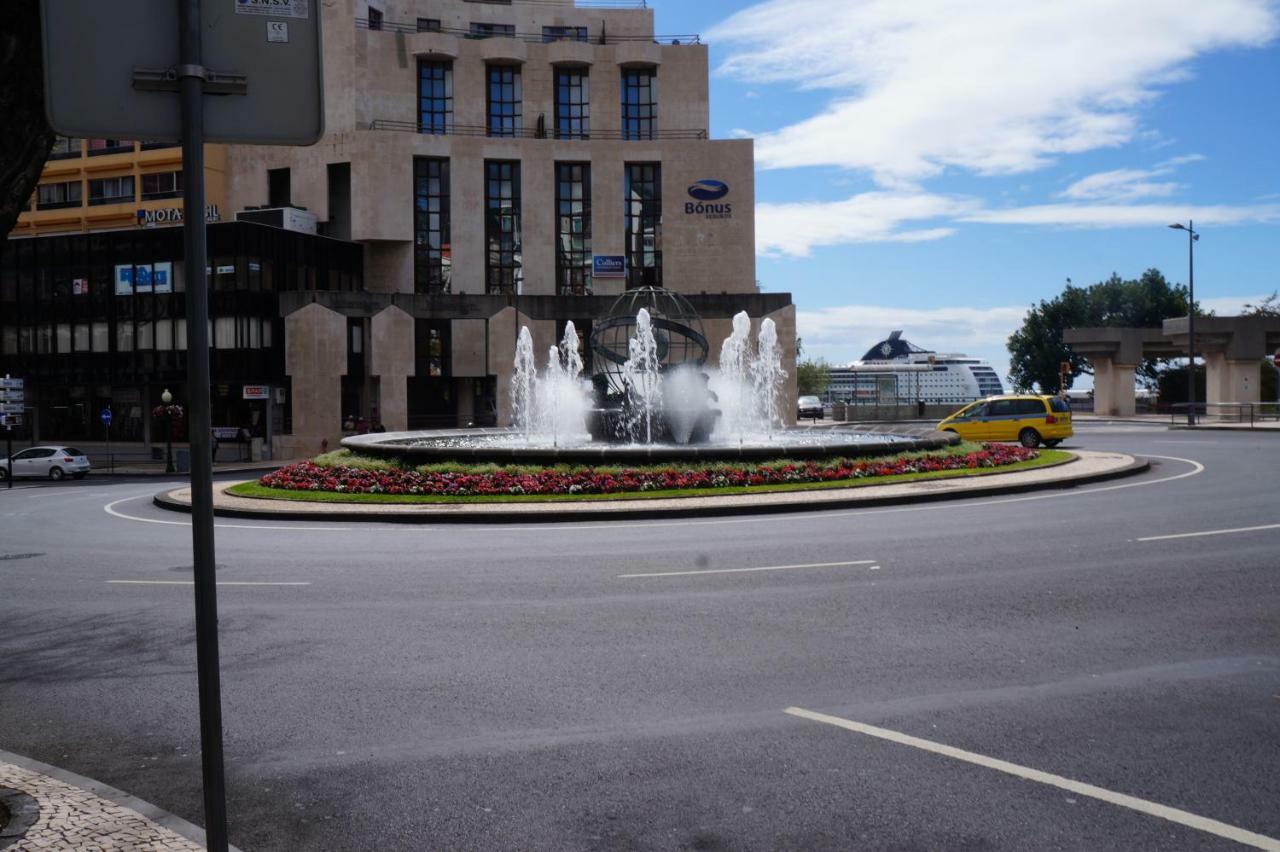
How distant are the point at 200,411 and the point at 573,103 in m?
66.7

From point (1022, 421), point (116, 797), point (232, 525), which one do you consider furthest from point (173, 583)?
point (1022, 421)

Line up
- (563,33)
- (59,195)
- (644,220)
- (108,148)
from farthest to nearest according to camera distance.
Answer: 1. (59,195)
2. (563,33)
3. (108,148)
4. (644,220)

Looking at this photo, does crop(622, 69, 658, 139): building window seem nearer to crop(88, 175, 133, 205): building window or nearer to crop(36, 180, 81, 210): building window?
crop(88, 175, 133, 205): building window

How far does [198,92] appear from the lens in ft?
10.2

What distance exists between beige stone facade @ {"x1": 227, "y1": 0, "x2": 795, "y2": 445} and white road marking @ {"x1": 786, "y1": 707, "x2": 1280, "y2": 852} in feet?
167

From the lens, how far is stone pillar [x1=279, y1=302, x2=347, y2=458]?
171ft

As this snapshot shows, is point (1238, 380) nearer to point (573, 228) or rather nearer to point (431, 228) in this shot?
point (573, 228)

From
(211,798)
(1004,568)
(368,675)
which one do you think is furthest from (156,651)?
(1004,568)

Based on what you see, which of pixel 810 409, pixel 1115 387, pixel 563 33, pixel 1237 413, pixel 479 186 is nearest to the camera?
pixel 1237 413

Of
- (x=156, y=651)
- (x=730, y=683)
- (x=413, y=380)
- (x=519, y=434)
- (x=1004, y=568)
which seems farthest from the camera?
(x=413, y=380)

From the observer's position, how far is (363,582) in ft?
36.0

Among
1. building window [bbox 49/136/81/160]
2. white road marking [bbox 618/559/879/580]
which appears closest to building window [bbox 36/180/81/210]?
building window [bbox 49/136/81/160]

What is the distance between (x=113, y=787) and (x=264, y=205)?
62.7m

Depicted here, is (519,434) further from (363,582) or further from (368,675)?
(368,675)
